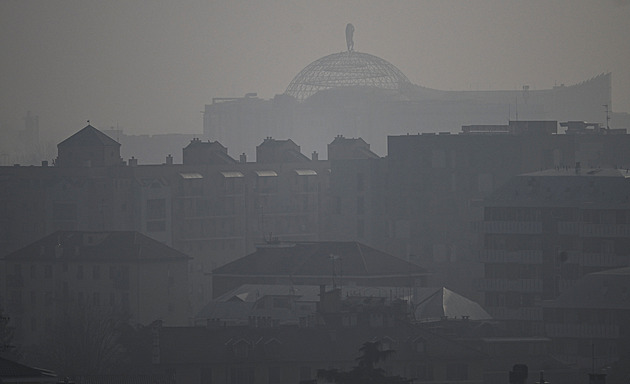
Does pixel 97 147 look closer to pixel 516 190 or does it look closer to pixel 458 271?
pixel 458 271

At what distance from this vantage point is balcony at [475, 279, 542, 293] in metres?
92.8

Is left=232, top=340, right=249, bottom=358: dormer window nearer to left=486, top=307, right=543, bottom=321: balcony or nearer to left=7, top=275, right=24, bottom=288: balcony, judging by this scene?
left=486, top=307, right=543, bottom=321: balcony

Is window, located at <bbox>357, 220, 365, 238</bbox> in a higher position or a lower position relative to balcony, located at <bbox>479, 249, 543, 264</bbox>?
higher

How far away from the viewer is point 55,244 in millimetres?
112000

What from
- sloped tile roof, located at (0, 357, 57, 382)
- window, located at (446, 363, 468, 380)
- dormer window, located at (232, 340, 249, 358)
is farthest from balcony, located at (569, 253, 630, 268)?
sloped tile roof, located at (0, 357, 57, 382)

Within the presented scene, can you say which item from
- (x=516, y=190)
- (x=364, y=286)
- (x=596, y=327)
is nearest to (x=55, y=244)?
(x=364, y=286)

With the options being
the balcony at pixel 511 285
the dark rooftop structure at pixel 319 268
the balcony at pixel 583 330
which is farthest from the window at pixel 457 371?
the dark rooftop structure at pixel 319 268

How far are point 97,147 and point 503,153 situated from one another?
27.1 metres

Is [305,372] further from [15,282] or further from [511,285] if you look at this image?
[15,282]

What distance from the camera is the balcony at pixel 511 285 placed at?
92812mm

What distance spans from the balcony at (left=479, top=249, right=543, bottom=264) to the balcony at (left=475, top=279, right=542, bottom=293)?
745mm

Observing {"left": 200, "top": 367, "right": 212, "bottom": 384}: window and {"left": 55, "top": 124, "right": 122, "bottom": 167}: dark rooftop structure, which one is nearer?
{"left": 200, "top": 367, "right": 212, "bottom": 384}: window

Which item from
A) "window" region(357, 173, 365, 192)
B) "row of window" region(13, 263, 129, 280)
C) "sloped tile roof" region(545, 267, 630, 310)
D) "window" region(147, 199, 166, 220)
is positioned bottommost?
"sloped tile roof" region(545, 267, 630, 310)

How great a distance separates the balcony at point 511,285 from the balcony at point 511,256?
0.75 m
